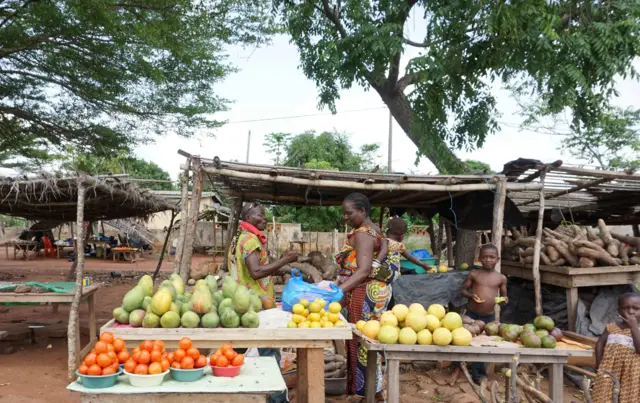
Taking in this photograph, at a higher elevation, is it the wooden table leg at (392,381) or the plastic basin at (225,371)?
the plastic basin at (225,371)

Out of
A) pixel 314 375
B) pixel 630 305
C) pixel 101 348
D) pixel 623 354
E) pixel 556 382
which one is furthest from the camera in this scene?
pixel 623 354

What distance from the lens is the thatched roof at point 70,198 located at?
621cm

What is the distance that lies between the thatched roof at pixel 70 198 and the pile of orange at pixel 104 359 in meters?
3.91

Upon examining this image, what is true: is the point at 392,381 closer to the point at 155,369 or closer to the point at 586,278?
the point at 155,369

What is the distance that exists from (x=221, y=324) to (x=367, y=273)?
4.56 ft

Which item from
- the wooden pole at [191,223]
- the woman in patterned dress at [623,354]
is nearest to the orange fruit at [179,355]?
the wooden pole at [191,223]

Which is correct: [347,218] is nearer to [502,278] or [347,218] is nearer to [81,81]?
[502,278]

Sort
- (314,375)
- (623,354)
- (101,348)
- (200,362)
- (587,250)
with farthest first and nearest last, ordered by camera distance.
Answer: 1. (587,250)
2. (623,354)
3. (314,375)
4. (200,362)
5. (101,348)

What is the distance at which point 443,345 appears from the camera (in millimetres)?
3393

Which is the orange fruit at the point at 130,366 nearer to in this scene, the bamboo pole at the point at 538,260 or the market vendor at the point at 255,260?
the market vendor at the point at 255,260

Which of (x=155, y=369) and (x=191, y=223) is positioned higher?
(x=191, y=223)

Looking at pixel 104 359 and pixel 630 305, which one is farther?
pixel 630 305

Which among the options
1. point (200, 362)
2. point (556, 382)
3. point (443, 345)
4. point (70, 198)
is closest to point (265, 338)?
point (200, 362)

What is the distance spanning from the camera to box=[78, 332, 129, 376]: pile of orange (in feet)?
8.08
